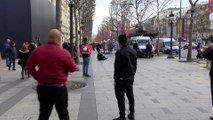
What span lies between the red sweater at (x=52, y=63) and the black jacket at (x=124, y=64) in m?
2.04

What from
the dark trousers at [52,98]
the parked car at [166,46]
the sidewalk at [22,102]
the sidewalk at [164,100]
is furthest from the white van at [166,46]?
the dark trousers at [52,98]

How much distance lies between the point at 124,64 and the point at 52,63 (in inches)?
90.5

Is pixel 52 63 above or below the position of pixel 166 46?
below

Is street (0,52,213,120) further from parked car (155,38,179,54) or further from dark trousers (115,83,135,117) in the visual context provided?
parked car (155,38,179,54)

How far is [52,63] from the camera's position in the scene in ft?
17.9

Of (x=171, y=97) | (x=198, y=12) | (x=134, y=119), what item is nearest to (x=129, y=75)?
(x=134, y=119)

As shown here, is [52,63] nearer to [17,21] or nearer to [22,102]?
[22,102]

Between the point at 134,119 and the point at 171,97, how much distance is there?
3.12 m

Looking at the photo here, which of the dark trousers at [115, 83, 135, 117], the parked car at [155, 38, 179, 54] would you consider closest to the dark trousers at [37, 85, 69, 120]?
the dark trousers at [115, 83, 135, 117]

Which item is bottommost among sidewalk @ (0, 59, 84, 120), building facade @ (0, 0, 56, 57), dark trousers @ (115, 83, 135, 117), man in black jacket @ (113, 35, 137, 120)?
sidewalk @ (0, 59, 84, 120)

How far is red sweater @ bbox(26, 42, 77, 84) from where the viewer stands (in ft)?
17.9

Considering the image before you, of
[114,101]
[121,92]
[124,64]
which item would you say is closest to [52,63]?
[124,64]

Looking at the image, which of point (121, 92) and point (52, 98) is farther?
point (121, 92)

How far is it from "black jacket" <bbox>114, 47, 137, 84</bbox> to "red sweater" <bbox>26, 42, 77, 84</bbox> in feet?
6.69
